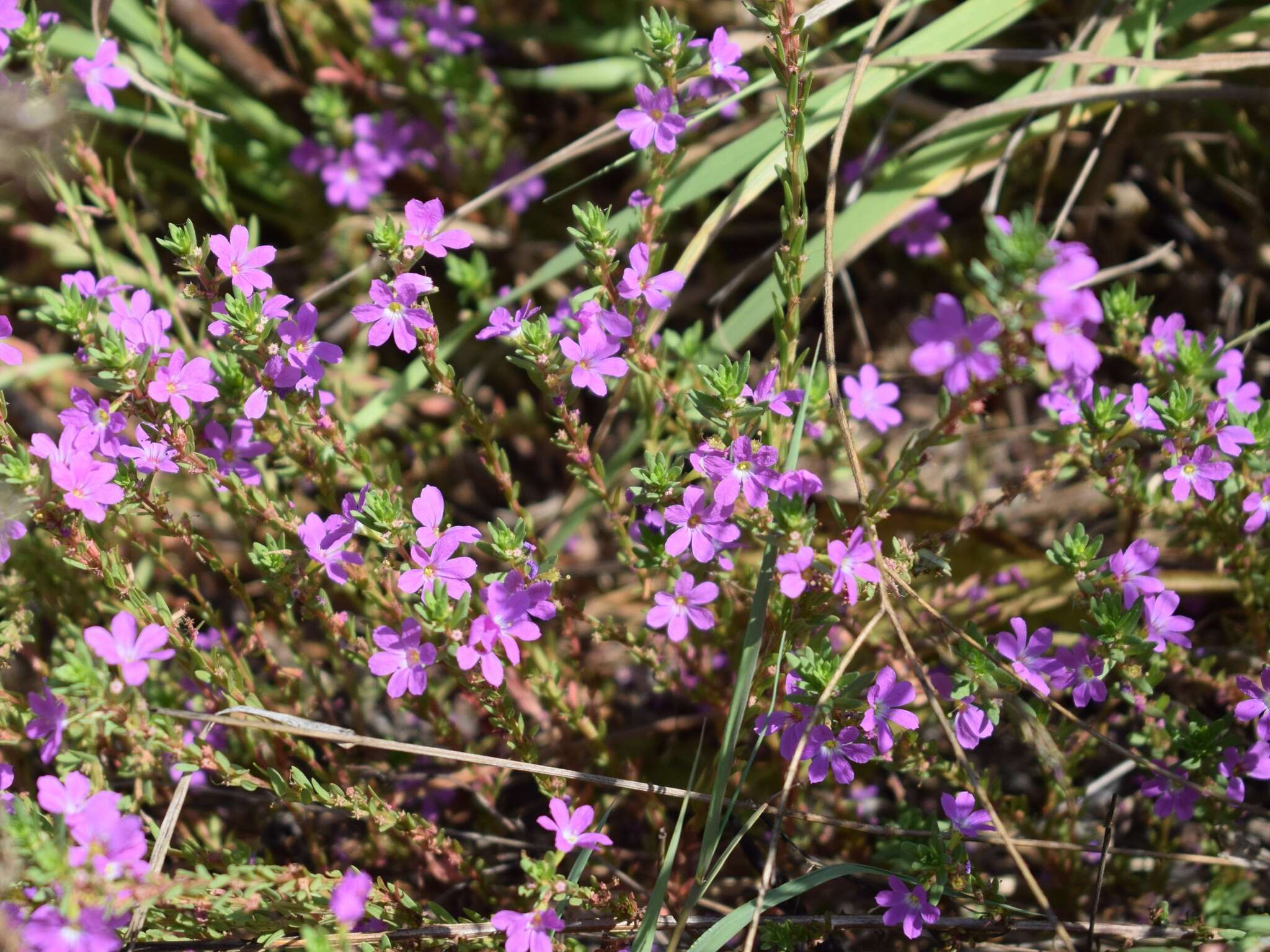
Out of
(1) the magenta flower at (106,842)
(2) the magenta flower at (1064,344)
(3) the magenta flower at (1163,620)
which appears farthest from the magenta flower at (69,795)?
(3) the magenta flower at (1163,620)

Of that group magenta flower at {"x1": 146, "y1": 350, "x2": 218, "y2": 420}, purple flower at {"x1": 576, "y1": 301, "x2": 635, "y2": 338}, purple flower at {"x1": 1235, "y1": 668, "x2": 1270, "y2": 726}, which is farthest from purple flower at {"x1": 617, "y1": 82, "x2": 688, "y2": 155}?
purple flower at {"x1": 1235, "y1": 668, "x2": 1270, "y2": 726}

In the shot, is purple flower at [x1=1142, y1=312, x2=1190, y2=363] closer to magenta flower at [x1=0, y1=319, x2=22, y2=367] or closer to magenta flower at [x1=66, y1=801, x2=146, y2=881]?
magenta flower at [x1=66, y1=801, x2=146, y2=881]

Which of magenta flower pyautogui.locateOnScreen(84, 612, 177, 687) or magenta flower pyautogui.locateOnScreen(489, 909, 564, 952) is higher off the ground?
magenta flower pyautogui.locateOnScreen(84, 612, 177, 687)

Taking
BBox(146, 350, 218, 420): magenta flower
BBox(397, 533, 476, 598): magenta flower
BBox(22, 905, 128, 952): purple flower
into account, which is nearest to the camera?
BBox(22, 905, 128, 952): purple flower

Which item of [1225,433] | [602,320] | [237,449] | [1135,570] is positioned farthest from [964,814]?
[237,449]

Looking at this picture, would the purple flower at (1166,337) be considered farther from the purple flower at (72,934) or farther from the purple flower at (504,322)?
the purple flower at (72,934)

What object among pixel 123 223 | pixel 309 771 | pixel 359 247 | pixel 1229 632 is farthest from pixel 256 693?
pixel 1229 632
